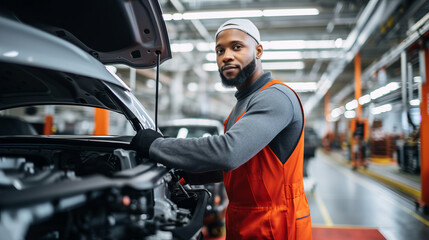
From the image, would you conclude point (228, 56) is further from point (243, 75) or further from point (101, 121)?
point (101, 121)

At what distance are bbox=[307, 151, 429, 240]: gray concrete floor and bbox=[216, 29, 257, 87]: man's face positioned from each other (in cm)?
341

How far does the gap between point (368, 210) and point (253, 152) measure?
15.8ft

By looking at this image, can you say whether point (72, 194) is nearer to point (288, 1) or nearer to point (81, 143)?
point (81, 143)

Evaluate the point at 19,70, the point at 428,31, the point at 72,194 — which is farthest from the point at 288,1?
the point at 72,194

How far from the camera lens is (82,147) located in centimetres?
146

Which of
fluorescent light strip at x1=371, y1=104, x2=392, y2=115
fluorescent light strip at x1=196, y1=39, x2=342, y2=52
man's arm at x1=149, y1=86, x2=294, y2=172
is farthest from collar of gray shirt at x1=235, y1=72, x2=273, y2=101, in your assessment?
fluorescent light strip at x1=371, y1=104, x2=392, y2=115

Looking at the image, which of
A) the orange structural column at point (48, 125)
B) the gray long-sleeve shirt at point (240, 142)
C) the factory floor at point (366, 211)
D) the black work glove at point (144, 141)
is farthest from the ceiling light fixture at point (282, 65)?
the black work glove at point (144, 141)

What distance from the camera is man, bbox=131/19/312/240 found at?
1084 millimetres

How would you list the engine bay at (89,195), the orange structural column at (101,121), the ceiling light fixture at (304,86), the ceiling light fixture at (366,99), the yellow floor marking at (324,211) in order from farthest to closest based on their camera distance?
the ceiling light fixture at (304,86) < the ceiling light fixture at (366,99) < the orange structural column at (101,121) < the yellow floor marking at (324,211) < the engine bay at (89,195)

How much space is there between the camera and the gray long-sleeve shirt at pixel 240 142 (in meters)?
1.06

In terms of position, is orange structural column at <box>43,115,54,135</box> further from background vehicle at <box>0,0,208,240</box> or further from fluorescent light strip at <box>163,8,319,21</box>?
background vehicle at <box>0,0,208,240</box>

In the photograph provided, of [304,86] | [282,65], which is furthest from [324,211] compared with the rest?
[304,86]

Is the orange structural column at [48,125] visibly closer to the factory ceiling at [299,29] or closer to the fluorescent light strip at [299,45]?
the factory ceiling at [299,29]

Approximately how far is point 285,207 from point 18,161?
1.30m
